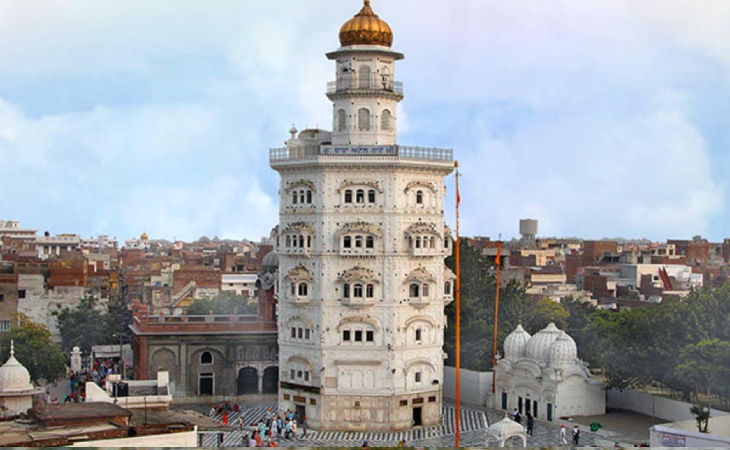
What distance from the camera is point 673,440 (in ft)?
120

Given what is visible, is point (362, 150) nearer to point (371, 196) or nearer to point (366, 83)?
point (371, 196)

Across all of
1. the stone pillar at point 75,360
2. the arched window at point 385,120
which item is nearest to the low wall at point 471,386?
the arched window at point 385,120

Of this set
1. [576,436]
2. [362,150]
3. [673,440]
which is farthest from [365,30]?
[673,440]

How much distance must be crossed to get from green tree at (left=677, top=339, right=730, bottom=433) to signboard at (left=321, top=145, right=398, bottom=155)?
14.4 m

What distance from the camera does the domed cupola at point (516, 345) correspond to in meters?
50.8

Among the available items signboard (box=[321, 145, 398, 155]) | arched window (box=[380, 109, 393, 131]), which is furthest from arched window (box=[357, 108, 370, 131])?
signboard (box=[321, 145, 398, 155])

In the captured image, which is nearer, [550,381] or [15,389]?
[15,389]

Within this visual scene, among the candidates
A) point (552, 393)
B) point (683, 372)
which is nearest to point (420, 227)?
point (552, 393)

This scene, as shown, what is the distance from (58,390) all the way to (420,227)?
2118cm

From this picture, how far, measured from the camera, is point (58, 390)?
5681 cm

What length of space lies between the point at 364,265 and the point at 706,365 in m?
14.1

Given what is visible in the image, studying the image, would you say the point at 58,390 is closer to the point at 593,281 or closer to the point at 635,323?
the point at 635,323

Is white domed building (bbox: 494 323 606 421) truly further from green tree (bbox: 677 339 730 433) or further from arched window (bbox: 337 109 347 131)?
arched window (bbox: 337 109 347 131)

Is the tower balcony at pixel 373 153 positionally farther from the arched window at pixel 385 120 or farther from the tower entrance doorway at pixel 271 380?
the tower entrance doorway at pixel 271 380
